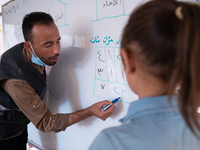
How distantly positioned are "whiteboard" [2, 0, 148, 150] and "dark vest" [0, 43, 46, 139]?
167mm

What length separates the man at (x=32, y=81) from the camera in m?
0.74

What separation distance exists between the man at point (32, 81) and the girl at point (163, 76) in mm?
391

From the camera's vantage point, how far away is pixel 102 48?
745 millimetres

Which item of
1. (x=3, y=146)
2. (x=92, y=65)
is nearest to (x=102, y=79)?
(x=92, y=65)

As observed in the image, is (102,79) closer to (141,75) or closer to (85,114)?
(85,114)

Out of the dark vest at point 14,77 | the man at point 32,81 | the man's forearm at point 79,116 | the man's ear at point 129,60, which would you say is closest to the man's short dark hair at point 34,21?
the man at point 32,81

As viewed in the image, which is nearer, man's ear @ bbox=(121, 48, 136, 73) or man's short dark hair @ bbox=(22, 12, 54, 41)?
man's ear @ bbox=(121, 48, 136, 73)

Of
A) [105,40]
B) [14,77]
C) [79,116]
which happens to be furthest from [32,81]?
[105,40]

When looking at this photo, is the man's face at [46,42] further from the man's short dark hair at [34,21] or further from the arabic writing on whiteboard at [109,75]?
the arabic writing on whiteboard at [109,75]

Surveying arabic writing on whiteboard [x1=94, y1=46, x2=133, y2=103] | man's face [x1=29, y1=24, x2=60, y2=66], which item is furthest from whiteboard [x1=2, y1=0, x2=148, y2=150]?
man's face [x1=29, y1=24, x2=60, y2=66]

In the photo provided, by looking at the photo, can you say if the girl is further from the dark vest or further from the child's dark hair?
the dark vest

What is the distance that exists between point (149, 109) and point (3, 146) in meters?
1.02

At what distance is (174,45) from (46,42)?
670 mm

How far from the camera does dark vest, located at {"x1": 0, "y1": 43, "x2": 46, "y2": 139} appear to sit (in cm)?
77
